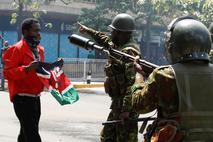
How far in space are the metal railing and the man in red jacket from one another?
57.2ft

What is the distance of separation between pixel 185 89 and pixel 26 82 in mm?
2987

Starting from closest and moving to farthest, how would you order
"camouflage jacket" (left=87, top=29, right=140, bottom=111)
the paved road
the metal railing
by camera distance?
1. "camouflage jacket" (left=87, top=29, right=140, bottom=111)
2. the paved road
3. the metal railing

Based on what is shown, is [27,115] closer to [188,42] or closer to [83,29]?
[83,29]

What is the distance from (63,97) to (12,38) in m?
22.7

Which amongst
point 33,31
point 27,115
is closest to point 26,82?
point 27,115

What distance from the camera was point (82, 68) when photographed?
24.3m

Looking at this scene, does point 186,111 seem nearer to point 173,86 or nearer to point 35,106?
point 173,86

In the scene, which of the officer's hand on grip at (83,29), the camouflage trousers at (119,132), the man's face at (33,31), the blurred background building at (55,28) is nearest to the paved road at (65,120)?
the man's face at (33,31)

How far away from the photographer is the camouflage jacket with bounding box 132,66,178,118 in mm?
3094

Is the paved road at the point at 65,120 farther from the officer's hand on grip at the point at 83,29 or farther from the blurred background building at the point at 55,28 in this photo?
the blurred background building at the point at 55,28

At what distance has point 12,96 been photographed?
580cm

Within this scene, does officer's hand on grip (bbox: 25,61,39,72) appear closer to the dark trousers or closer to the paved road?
the dark trousers

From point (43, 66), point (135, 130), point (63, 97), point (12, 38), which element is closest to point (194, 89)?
point (135, 130)

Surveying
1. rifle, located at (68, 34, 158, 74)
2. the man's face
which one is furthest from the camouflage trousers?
the man's face
